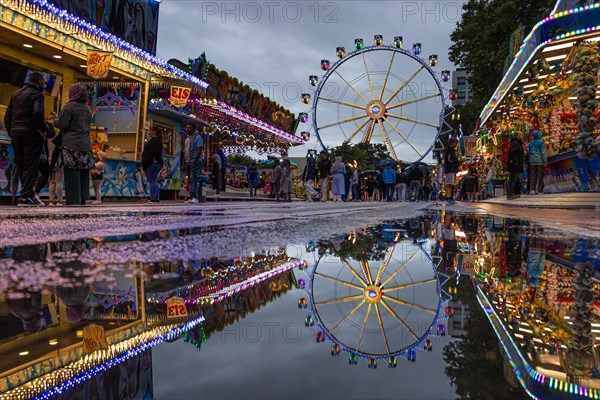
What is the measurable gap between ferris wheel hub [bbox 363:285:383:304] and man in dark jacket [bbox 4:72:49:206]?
5856mm

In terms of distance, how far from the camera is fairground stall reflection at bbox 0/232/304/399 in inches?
19.1

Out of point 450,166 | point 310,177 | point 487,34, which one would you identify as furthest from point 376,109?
point 450,166

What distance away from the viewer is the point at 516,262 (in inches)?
54.4

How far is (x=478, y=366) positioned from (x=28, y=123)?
253 inches

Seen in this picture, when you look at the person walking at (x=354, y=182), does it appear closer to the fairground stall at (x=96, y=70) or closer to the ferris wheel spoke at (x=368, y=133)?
A: the fairground stall at (x=96, y=70)

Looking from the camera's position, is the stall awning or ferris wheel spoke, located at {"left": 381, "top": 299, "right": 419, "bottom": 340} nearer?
ferris wheel spoke, located at {"left": 381, "top": 299, "right": 419, "bottom": 340}

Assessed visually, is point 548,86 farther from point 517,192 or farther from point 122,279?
point 122,279

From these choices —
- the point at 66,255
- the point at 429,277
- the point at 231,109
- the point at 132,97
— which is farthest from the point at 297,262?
the point at 231,109

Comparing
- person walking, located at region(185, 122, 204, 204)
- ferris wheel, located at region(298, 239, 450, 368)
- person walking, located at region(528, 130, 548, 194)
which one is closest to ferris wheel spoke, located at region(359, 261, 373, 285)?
ferris wheel, located at region(298, 239, 450, 368)

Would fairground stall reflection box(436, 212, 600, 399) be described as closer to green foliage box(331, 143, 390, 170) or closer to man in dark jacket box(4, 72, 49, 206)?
man in dark jacket box(4, 72, 49, 206)

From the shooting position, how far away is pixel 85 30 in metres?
10.5

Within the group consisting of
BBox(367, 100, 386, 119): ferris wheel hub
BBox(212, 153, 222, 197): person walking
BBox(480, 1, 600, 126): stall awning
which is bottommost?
BBox(212, 153, 222, 197): person walking

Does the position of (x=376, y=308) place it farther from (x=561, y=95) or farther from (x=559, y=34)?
(x=561, y=95)

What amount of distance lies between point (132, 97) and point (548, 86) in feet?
33.1
